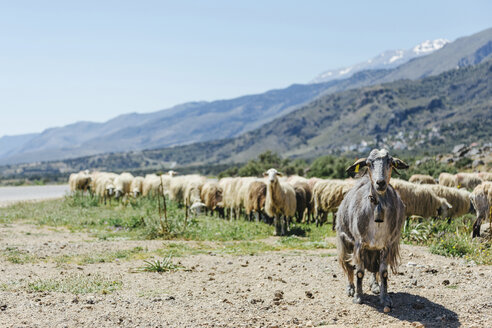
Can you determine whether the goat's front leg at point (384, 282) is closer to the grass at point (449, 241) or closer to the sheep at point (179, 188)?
the grass at point (449, 241)

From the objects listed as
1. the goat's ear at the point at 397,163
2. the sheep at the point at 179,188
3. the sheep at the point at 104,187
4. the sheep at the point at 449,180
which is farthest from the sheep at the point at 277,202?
the sheep at the point at 104,187

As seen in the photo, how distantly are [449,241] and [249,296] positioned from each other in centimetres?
573

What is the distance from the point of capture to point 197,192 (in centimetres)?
2223

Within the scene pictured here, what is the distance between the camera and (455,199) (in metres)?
17.1

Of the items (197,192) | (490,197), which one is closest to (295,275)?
(490,197)

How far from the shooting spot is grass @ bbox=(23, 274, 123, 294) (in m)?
7.86

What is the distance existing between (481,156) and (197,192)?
31298mm

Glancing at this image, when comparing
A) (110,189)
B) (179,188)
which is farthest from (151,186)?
(179,188)

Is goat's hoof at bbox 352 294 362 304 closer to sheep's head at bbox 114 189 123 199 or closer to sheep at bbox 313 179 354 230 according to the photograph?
sheep at bbox 313 179 354 230

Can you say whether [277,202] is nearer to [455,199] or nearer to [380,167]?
[455,199]

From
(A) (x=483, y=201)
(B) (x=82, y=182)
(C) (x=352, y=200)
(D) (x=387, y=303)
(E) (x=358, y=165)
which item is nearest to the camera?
(D) (x=387, y=303)

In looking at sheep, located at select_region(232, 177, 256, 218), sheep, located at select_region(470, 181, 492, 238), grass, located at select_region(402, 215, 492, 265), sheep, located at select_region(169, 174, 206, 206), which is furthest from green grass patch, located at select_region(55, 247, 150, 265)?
sheep, located at select_region(169, 174, 206, 206)

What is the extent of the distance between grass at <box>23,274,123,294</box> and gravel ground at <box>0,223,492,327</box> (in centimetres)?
17

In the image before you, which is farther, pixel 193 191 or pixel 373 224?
pixel 193 191
